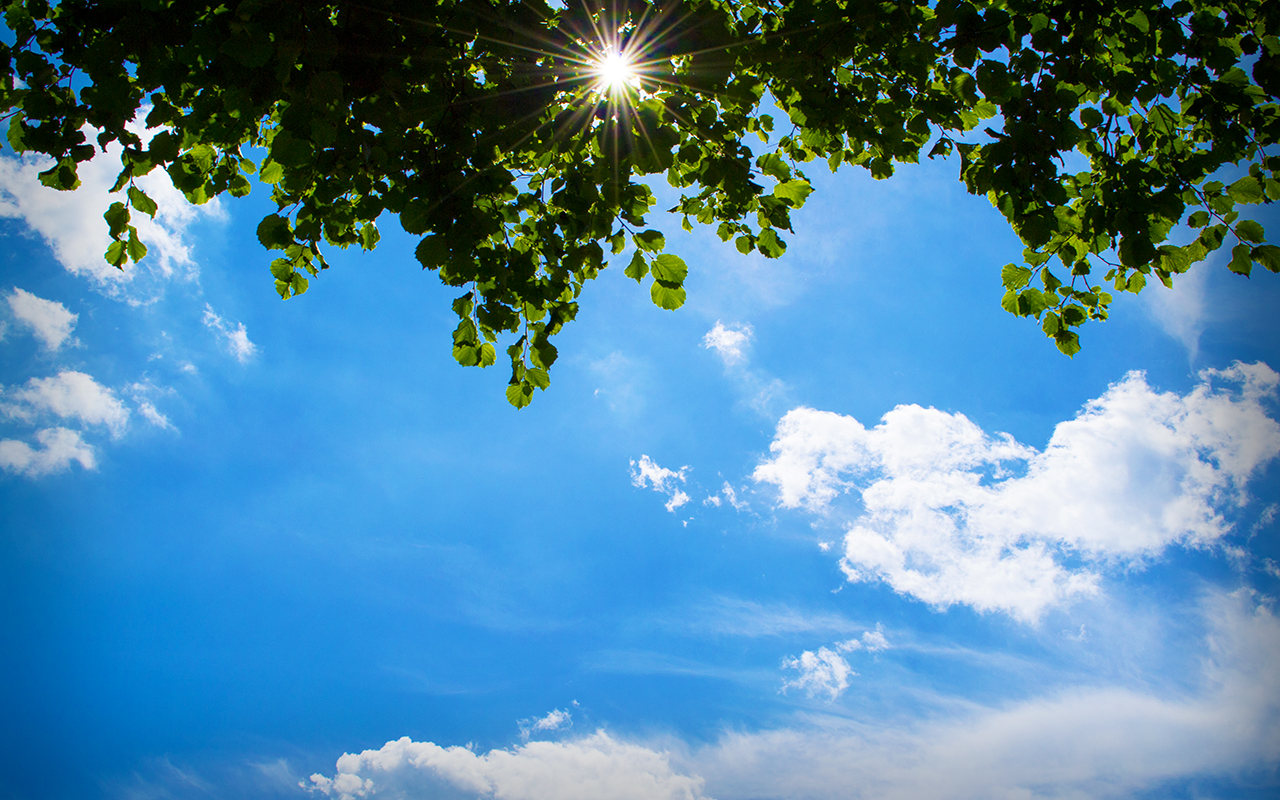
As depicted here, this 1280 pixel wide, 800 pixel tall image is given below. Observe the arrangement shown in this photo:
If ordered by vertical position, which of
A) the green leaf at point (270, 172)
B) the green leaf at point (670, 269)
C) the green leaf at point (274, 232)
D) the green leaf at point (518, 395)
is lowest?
the green leaf at point (518, 395)

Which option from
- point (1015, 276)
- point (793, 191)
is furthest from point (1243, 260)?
point (793, 191)

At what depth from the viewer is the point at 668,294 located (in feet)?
11.6

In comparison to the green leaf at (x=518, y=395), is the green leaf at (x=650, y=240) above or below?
above

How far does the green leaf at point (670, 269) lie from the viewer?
343 cm

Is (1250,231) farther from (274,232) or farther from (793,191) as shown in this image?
(274,232)

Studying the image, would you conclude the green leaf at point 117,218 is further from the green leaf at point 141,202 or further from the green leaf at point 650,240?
the green leaf at point 650,240

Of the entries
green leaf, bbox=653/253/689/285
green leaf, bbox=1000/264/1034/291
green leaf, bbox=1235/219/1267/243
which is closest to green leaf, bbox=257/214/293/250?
green leaf, bbox=653/253/689/285

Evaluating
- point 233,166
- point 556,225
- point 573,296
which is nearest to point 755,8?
point 556,225

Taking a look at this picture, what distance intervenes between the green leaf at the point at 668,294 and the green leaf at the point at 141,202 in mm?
2913

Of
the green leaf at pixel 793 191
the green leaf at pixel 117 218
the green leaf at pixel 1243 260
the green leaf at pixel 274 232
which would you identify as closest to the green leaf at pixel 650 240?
the green leaf at pixel 793 191

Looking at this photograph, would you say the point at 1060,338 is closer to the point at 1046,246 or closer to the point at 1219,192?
the point at 1046,246

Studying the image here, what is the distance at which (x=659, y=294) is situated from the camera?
11.6ft

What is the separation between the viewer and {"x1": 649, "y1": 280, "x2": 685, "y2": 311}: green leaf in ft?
11.5

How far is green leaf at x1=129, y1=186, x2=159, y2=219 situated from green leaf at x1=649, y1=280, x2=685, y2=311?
2913mm
